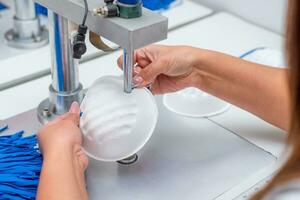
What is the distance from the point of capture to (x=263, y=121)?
83cm

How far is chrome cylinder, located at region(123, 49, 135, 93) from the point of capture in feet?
2.00

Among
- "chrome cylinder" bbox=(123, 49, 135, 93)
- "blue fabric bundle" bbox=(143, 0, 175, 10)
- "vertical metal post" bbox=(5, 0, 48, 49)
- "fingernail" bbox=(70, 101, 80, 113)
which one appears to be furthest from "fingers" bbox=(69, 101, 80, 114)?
"blue fabric bundle" bbox=(143, 0, 175, 10)

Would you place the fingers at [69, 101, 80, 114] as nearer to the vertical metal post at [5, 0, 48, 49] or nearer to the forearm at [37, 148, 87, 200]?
the forearm at [37, 148, 87, 200]

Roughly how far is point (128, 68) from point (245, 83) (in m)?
0.25

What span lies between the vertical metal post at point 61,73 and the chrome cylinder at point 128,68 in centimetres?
12

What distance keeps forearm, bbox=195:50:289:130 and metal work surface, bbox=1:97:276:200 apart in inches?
2.1

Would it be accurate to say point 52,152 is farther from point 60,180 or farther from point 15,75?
point 15,75

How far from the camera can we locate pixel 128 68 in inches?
24.8

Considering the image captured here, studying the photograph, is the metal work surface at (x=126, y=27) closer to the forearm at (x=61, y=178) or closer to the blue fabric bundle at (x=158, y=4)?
the forearm at (x=61, y=178)

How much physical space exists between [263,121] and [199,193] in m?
0.20

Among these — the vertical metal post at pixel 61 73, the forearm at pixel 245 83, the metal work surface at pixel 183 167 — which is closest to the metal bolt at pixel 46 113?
the vertical metal post at pixel 61 73

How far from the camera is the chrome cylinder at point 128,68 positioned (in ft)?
2.00

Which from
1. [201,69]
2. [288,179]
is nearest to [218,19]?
[201,69]

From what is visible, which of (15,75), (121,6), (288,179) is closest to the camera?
(288,179)
